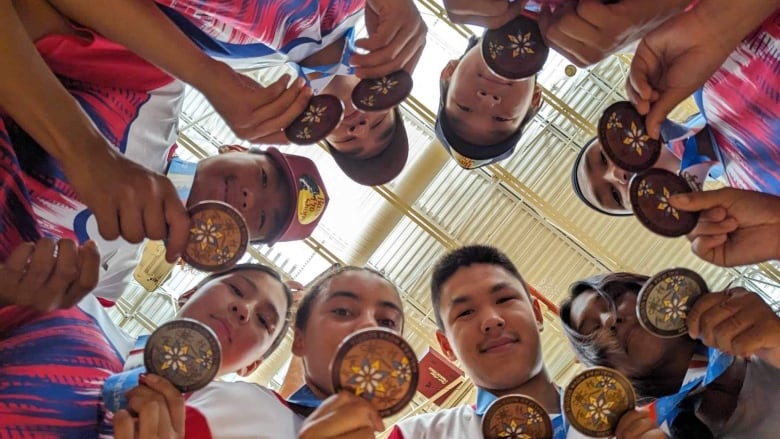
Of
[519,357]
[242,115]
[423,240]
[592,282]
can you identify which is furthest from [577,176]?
[423,240]

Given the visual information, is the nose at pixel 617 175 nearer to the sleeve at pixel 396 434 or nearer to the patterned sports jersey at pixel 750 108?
the patterned sports jersey at pixel 750 108

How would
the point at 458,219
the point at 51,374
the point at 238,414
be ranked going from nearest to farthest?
the point at 51,374 < the point at 238,414 < the point at 458,219

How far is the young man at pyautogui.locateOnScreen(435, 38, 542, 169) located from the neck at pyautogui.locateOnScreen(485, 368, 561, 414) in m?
0.67

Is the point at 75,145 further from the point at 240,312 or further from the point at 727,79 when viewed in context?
the point at 727,79

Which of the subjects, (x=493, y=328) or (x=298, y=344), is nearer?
(x=493, y=328)

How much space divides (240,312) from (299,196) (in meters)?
0.45

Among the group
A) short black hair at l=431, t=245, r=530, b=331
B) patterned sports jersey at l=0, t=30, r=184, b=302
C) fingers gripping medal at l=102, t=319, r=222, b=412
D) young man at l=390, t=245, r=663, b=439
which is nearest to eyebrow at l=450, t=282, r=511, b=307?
young man at l=390, t=245, r=663, b=439

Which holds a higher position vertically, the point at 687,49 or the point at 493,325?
the point at 687,49

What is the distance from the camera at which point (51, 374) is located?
1.47m

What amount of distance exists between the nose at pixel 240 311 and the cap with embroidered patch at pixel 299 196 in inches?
11.8

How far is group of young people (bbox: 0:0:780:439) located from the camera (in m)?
1.39

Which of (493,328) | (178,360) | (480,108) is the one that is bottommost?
(178,360)

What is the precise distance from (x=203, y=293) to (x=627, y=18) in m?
1.23

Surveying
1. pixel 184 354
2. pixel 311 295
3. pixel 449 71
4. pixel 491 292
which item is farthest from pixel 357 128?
pixel 184 354
